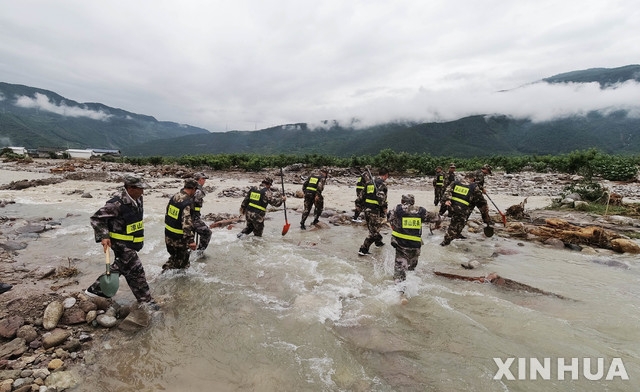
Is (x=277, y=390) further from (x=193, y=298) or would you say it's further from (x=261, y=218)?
(x=261, y=218)

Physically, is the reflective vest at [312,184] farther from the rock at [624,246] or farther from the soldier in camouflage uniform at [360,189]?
the rock at [624,246]

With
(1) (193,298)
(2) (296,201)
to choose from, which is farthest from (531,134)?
(1) (193,298)

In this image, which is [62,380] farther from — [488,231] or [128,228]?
[488,231]

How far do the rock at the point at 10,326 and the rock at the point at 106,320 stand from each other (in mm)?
879

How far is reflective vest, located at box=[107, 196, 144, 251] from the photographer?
5023mm

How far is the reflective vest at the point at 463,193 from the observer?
903cm

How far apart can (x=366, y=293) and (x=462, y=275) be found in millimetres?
2428

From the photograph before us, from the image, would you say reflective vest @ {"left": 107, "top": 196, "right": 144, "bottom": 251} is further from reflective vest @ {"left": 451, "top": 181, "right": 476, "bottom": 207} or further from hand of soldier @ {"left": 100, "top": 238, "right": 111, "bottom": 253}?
reflective vest @ {"left": 451, "top": 181, "right": 476, "bottom": 207}

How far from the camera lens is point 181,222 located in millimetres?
6078

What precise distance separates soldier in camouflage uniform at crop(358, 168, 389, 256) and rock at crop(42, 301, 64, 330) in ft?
20.4

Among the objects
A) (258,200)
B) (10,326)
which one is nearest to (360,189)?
(258,200)

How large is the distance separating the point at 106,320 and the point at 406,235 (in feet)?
17.1

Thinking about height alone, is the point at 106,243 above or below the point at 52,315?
above

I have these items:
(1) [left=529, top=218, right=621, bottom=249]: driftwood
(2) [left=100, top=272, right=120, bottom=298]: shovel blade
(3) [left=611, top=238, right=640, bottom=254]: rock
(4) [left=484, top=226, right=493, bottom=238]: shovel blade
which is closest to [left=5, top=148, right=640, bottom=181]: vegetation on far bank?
(1) [left=529, top=218, right=621, bottom=249]: driftwood
